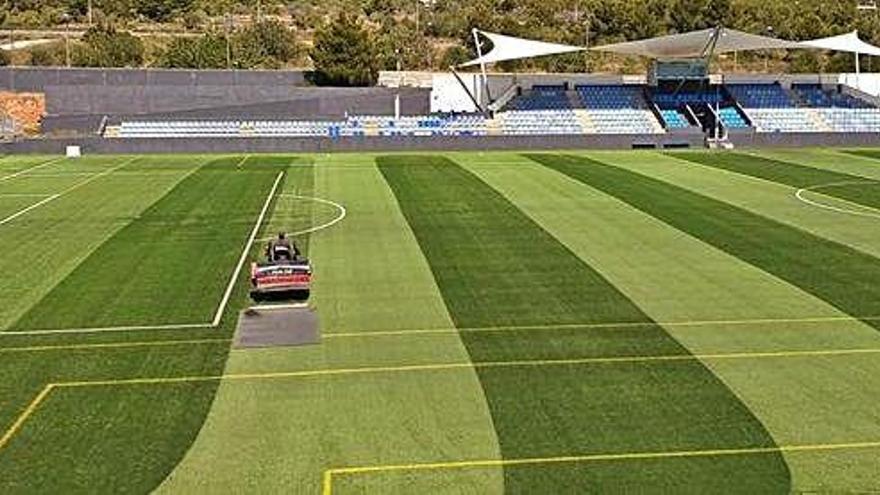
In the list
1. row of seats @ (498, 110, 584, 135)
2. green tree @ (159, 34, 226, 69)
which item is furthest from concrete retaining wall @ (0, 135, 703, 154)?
green tree @ (159, 34, 226, 69)

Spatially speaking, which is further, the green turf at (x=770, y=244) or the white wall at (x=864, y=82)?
the white wall at (x=864, y=82)

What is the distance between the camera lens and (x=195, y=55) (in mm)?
92125

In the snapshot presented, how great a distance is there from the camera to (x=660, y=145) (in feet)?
226

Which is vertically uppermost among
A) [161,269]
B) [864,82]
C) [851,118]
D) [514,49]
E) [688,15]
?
[688,15]

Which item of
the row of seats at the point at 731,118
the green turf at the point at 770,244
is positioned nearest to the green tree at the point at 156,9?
the row of seats at the point at 731,118

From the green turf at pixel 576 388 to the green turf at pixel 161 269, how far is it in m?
5.98

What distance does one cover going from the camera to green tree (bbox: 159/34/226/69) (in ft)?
301

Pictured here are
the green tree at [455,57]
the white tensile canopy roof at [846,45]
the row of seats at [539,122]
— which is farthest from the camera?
the green tree at [455,57]

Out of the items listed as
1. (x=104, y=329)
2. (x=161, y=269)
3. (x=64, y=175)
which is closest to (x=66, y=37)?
(x=64, y=175)

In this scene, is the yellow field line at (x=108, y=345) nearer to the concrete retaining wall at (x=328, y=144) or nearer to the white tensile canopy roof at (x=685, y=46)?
the concrete retaining wall at (x=328, y=144)

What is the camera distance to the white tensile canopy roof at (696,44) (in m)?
69.6

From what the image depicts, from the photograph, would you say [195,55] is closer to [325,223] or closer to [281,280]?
[325,223]

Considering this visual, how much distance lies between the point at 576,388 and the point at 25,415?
29.9ft

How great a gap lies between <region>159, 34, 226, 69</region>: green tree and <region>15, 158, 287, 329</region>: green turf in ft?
168
